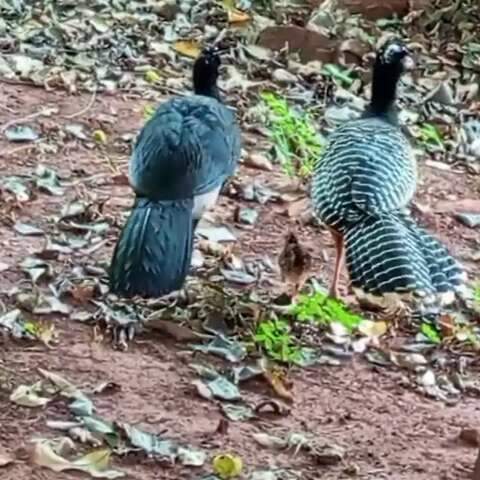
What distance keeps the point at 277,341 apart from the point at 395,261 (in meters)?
0.52

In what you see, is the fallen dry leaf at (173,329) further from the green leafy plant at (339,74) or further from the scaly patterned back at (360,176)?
the green leafy plant at (339,74)

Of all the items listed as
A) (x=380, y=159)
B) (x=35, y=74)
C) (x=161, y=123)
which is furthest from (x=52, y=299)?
(x=35, y=74)

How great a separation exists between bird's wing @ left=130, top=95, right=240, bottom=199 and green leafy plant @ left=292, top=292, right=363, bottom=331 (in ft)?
1.73

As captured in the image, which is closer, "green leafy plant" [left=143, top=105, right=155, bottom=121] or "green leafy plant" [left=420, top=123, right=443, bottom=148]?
"green leafy plant" [left=143, top=105, right=155, bottom=121]

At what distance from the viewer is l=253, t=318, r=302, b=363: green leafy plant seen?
4.59m

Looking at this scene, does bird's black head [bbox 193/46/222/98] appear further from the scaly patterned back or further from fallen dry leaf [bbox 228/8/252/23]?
fallen dry leaf [bbox 228/8/252/23]

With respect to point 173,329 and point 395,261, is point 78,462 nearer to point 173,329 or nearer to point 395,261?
point 173,329

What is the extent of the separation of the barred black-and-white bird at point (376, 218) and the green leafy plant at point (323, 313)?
0.11 metres

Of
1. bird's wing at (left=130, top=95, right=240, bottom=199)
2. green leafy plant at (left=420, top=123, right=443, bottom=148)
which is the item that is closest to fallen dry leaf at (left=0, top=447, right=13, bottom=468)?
bird's wing at (left=130, top=95, right=240, bottom=199)

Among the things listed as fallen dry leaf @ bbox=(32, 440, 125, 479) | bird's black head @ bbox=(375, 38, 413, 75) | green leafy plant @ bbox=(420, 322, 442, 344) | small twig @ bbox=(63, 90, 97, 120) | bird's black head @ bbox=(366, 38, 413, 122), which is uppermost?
bird's black head @ bbox=(375, 38, 413, 75)

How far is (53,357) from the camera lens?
443cm

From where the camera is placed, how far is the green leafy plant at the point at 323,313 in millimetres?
4832

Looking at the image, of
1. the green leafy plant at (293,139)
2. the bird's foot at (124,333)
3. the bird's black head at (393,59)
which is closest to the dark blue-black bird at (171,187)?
the bird's foot at (124,333)

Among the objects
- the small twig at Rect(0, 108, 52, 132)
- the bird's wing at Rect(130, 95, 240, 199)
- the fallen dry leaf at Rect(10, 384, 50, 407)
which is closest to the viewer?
the fallen dry leaf at Rect(10, 384, 50, 407)
